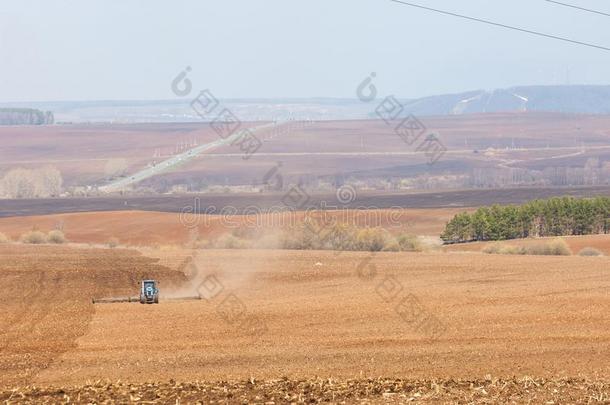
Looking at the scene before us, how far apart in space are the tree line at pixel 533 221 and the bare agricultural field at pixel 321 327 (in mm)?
20967

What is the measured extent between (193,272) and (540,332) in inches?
904

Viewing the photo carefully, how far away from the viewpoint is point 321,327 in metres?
28.5

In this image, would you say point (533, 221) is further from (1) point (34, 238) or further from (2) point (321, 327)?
(2) point (321, 327)

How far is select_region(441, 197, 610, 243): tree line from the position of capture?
71750 mm

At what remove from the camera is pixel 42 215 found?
93.8m

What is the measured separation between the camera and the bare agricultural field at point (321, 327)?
798 inches

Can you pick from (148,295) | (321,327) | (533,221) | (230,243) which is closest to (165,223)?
(230,243)

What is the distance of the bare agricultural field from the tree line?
68.8 ft

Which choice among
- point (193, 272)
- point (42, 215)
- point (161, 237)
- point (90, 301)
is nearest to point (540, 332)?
point (90, 301)

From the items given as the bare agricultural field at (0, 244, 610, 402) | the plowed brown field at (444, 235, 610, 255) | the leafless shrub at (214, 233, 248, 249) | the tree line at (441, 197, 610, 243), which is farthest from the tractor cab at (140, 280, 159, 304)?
the tree line at (441, 197, 610, 243)

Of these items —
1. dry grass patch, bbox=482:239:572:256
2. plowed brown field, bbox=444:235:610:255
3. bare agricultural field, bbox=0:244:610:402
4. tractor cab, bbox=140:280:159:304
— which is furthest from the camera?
plowed brown field, bbox=444:235:610:255

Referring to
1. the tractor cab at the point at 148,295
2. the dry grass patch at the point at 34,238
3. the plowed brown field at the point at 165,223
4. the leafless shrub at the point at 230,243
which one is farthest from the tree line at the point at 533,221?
the tractor cab at the point at 148,295

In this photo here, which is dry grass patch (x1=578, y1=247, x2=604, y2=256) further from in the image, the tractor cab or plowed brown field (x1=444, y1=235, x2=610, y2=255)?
the tractor cab

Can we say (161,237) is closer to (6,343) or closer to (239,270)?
(239,270)
